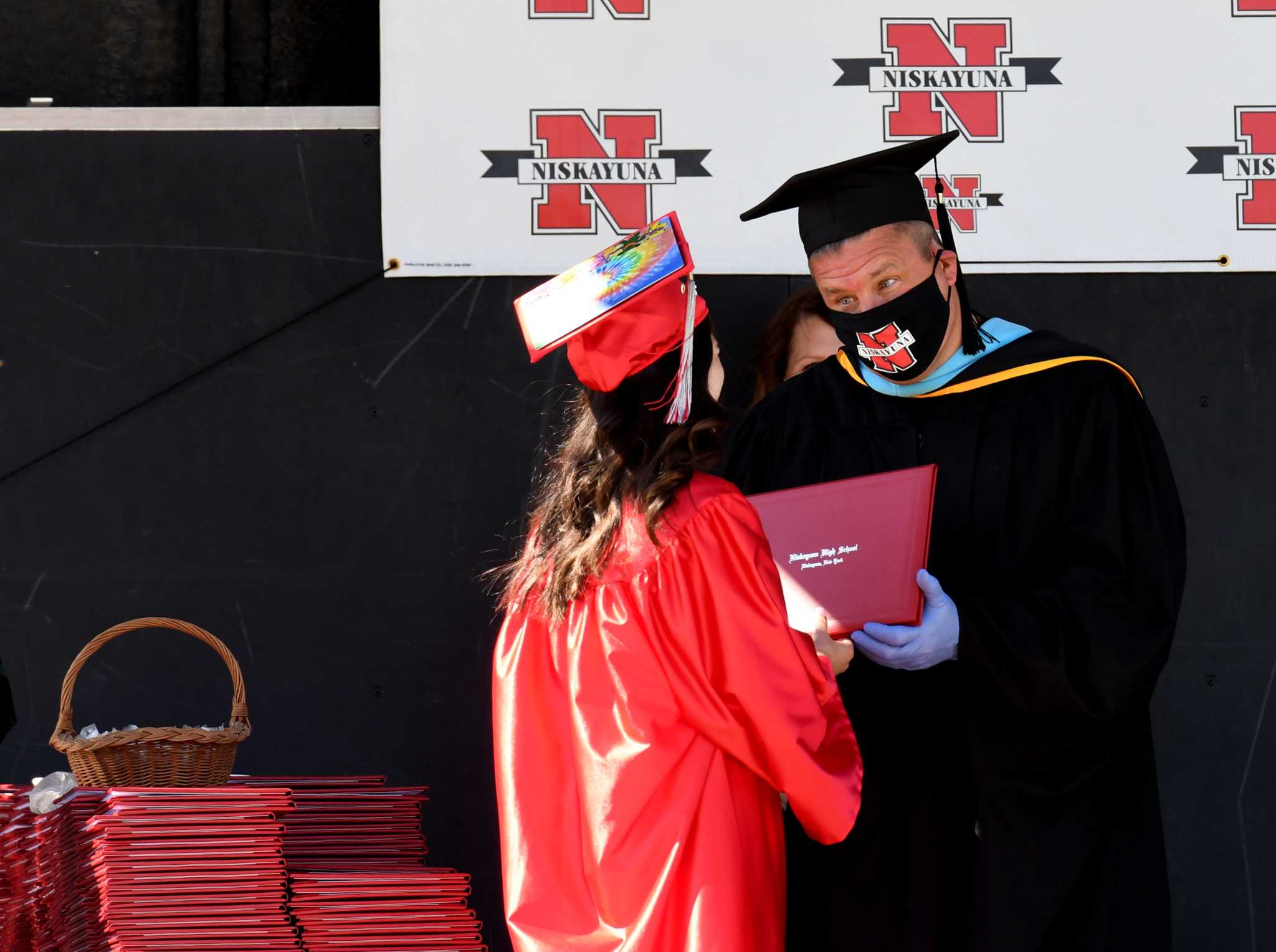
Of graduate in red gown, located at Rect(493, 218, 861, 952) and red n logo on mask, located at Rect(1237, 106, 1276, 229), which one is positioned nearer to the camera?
graduate in red gown, located at Rect(493, 218, 861, 952)

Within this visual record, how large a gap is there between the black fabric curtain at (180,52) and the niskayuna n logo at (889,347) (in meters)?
2.41

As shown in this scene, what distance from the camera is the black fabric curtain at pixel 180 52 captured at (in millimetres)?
4395

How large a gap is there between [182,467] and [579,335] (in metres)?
1.82

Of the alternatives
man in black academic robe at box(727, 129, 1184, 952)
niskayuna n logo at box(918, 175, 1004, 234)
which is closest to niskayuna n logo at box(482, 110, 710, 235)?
niskayuna n logo at box(918, 175, 1004, 234)

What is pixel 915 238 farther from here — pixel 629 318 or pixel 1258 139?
pixel 1258 139

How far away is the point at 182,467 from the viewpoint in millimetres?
3867

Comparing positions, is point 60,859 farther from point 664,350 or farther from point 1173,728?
point 1173,728

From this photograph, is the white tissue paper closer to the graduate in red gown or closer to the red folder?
the graduate in red gown

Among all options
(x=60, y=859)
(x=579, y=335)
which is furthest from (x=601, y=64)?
(x=60, y=859)

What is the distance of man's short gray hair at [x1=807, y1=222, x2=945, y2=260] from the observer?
9.34 ft

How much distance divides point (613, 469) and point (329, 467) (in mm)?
1616

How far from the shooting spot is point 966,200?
3.81m

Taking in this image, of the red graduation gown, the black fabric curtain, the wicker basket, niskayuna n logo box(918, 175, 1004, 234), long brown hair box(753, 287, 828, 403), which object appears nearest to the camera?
the red graduation gown

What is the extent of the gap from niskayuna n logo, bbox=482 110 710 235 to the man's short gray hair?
3.31 feet
